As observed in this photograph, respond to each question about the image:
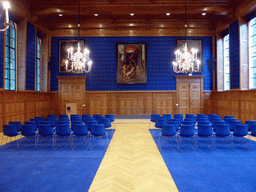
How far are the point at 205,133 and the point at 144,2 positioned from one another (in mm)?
9456

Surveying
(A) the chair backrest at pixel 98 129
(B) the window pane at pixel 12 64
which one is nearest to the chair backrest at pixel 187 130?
(A) the chair backrest at pixel 98 129

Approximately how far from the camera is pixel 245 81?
10805 mm

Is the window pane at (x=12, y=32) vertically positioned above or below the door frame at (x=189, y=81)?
above

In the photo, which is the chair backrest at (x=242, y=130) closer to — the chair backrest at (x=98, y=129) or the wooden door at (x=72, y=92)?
the chair backrest at (x=98, y=129)

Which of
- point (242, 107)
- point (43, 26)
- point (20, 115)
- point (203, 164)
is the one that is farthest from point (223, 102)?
point (43, 26)

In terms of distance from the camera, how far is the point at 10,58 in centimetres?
1052

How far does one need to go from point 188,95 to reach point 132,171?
445 inches

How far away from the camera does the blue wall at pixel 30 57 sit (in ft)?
37.8

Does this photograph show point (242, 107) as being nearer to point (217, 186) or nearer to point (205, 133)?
point (205, 133)

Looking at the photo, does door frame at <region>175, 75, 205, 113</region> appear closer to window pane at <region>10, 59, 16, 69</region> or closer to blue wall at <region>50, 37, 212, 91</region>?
blue wall at <region>50, 37, 212, 91</region>

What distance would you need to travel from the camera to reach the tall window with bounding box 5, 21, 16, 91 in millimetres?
10211

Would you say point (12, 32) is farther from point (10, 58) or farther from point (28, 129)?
point (28, 129)

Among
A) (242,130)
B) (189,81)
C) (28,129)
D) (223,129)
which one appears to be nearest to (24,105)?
(28,129)

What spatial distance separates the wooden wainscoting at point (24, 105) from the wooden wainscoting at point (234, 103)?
42.3ft
